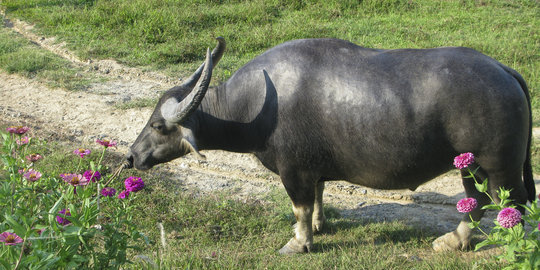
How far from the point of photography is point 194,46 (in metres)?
7.86

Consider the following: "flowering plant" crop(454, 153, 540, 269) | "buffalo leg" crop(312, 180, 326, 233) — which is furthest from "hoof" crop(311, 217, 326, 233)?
"flowering plant" crop(454, 153, 540, 269)

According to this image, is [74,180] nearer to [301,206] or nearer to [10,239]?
[10,239]

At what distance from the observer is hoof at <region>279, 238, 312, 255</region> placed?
13.1ft

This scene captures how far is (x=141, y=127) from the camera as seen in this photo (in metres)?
6.05

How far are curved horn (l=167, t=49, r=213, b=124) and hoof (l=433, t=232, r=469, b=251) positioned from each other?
2007mm

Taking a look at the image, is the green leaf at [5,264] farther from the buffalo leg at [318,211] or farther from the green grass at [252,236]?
the buffalo leg at [318,211]

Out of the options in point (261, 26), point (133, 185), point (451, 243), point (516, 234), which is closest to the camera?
point (516, 234)

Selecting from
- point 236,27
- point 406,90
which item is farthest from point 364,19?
point 406,90

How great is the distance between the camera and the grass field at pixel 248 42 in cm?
412

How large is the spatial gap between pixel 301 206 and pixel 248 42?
4454 millimetres

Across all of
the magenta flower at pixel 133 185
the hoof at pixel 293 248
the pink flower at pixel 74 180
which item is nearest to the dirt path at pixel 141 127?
the hoof at pixel 293 248

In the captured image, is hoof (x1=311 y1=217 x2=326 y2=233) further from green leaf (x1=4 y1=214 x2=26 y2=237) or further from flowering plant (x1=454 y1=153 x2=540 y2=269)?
green leaf (x1=4 y1=214 x2=26 y2=237)

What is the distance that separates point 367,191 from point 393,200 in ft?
0.82

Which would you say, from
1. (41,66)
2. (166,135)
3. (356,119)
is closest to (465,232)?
(356,119)
